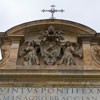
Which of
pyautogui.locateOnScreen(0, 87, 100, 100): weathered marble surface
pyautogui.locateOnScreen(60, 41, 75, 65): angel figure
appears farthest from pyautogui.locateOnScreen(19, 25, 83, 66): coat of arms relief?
pyautogui.locateOnScreen(0, 87, 100, 100): weathered marble surface

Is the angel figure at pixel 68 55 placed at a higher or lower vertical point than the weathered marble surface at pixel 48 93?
higher

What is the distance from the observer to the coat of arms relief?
1548cm

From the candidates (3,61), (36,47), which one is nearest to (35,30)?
(36,47)

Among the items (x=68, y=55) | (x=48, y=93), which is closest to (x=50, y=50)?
(x=68, y=55)

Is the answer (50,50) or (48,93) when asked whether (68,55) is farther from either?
(48,93)

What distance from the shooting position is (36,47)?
15.9 m

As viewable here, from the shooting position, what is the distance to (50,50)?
52.1ft

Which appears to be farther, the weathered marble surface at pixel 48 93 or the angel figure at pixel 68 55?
the angel figure at pixel 68 55

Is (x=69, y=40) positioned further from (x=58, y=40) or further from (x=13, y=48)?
(x=13, y=48)

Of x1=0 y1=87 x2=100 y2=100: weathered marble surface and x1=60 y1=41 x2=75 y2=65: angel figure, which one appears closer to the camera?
x1=0 y1=87 x2=100 y2=100: weathered marble surface

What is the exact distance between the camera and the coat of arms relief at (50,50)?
1548 cm

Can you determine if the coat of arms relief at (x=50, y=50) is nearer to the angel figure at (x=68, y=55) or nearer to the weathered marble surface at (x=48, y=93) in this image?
the angel figure at (x=68, y=55)

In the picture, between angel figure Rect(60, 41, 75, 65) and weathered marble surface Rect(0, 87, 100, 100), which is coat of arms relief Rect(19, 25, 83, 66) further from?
weathered marble surface Rect(0, 87, 100, 100)

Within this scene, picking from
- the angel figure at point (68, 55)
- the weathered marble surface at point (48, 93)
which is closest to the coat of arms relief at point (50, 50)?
the angel figure at point (68, 55)
